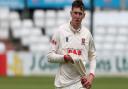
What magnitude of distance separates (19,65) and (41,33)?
135 inches

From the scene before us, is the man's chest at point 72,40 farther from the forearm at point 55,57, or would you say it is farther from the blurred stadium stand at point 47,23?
the blurred stadium stand at point 47,23

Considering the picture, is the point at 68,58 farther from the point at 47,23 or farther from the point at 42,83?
the point at 47,23

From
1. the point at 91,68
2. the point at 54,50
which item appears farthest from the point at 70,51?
the point at 91,68

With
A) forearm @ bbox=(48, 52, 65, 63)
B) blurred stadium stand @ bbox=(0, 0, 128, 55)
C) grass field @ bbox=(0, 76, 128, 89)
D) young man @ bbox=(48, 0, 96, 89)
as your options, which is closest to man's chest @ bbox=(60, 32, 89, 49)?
young man @ bbox=(48, 0, 96, 89)

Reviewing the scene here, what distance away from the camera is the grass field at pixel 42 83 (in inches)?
653

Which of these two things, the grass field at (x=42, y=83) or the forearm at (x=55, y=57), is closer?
the forearm at (x=55, y=57)

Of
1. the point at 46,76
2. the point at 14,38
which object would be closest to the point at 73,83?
the point at 46,76

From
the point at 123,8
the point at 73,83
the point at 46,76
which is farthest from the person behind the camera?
the point at 123,8

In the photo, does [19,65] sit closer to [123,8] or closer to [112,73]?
[112,73]

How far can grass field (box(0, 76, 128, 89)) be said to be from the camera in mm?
16578

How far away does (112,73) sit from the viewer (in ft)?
70.2

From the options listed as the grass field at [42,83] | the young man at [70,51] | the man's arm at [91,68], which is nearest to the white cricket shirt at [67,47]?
the young man at [70,51]

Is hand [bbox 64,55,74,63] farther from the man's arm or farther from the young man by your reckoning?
the man's arm

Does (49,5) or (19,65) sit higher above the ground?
(49,5)
